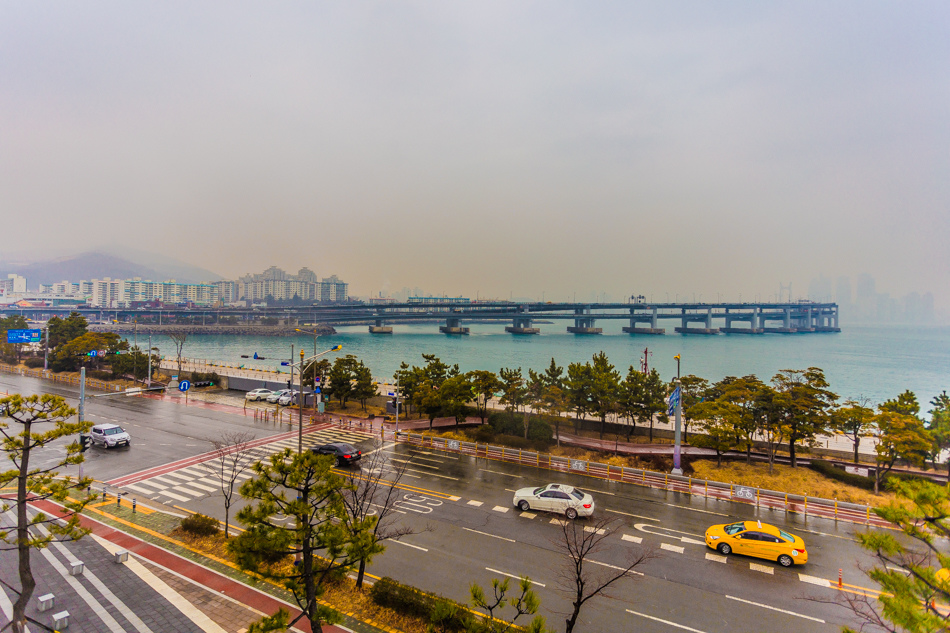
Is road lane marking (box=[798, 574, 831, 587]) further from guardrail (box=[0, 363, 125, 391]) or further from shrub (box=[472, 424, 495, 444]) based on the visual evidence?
guardrail (box=[0, 363, 125, 391])

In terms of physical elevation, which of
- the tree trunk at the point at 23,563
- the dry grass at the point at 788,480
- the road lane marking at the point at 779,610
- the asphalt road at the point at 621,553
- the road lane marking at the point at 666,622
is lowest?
the dry grass at the point at 788,480

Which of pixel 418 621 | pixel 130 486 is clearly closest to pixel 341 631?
pixel 418 621

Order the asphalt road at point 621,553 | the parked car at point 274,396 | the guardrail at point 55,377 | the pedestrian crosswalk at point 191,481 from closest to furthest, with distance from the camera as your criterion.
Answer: the asphalt road at point 621,553 → the pedestrian crosswalk at point 191,481 → the parked car at point 274,396 → the guardrail at point 55,377

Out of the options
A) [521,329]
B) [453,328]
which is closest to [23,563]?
[453,328]

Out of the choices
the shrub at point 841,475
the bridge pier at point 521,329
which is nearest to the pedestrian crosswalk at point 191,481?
the shrub at point 841,475

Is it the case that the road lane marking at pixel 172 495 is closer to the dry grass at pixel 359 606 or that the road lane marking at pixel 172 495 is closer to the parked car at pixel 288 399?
the dry grass at pixel 359 606

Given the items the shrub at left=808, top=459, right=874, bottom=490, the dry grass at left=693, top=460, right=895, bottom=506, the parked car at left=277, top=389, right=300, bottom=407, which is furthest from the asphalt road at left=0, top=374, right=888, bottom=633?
the parked car at left=277, top=389, right=300, bottom=407
